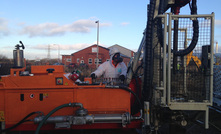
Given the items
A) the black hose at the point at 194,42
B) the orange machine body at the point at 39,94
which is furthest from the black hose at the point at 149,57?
the orange machine body at the point at 39,94

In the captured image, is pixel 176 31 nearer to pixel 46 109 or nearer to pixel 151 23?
pixel 151 23

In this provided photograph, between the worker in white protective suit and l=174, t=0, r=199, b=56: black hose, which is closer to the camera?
l=174, t=0, r=199, b=56: black hose

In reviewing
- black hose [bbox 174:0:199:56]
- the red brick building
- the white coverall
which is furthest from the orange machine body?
the red brick building

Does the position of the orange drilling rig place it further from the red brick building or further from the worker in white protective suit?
the red brick building

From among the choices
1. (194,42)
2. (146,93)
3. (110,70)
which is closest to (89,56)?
(110,70)

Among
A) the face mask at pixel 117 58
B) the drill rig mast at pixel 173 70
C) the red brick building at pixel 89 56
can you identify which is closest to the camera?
the drill rig mast at pixel 173 70

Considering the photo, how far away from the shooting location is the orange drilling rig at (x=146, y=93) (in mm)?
3270

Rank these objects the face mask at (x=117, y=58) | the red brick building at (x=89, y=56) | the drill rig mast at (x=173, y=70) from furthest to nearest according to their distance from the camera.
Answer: the red brick building at (x=89, y=56)
the face mask at (x=117, y=58)
the drill rig mast at (x=173, y=70)

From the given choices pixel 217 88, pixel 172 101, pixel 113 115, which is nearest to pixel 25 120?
pixel 113 115

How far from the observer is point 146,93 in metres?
3.74

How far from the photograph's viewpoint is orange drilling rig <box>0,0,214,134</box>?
3.27 metres

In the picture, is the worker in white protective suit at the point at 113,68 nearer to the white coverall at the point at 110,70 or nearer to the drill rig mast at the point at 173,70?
the white coverall at the point at 110,70

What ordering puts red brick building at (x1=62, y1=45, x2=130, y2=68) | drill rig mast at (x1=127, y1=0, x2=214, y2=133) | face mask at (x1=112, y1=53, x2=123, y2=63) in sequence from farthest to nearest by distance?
red brick building at (x1=62, y1=45, x2=130, y2=68), face mask at (x1=112, y1=53, x2=123, y2=63), drill rig mast at (x1=127, y1=0, x2=214, y2=133)

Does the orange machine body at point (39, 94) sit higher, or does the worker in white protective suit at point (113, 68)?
the worker in white protective suit at point (113, 68)
